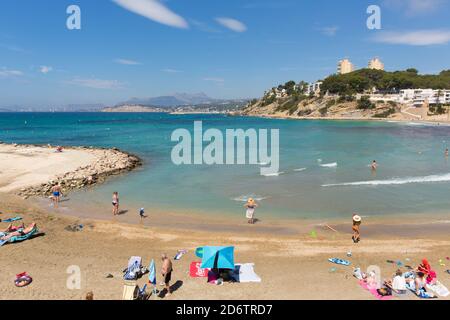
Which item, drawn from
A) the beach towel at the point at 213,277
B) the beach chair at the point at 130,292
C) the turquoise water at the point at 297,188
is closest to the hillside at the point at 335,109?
the turquoise water at the point at 297,188

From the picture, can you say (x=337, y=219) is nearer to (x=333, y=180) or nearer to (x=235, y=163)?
(x=333, y=180)

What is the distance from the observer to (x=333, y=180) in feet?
98.6

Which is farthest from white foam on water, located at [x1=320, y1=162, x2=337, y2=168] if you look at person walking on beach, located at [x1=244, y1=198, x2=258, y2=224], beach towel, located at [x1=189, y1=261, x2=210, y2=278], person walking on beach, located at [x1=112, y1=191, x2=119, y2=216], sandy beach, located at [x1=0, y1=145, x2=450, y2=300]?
beach towel, located at [x1=189, y1=261, x2=210, y2=278]

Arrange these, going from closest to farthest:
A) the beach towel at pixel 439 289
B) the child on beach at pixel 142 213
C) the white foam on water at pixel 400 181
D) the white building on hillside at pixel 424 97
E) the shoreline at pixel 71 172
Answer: the beach towel at pixel 439 289
the child on beach at pixel 142 213
the shoreline at pixel 71 172
the white foam on water at pixel 400 181
the white building on hillside at pixel 424 97

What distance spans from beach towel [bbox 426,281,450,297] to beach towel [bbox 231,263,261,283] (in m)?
5.67

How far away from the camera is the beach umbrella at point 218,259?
12.1m

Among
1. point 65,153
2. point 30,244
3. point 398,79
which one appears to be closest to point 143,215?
point 30,244

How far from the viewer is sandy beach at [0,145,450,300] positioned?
1155 centimetres

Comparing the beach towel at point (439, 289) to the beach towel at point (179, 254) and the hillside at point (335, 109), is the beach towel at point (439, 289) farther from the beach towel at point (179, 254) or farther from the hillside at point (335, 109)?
the hillside at point (335, 109)

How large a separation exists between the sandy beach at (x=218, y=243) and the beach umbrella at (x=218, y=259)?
2.19 feet

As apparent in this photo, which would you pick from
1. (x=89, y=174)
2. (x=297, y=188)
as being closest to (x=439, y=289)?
(x=297, y=188)

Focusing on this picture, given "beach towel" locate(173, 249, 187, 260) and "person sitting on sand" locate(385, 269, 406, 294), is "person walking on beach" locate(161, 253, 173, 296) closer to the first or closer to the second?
"beach towel" locate(173, 249, 187, 260)

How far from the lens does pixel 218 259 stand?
12117 millimetres
